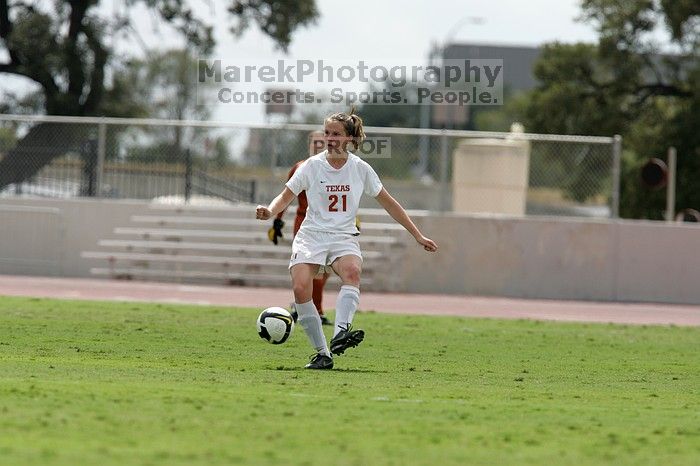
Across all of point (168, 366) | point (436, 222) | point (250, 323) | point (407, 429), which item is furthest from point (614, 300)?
point (407, 429)

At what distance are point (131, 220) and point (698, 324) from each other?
10.5 meters

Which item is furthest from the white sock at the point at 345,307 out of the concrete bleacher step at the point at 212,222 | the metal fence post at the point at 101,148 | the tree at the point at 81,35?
the tree at the point at 81,35

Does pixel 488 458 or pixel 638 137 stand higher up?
pixel 638 137

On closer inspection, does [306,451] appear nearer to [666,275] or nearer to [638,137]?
[666,275]

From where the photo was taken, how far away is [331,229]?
1063cm

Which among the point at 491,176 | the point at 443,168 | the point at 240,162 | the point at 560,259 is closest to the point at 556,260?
the point at 560,259

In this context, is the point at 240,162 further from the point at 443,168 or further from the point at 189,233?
the point at 443,168

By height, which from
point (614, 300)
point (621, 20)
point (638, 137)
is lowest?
point (614, 300)

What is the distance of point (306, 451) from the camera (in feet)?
21.6

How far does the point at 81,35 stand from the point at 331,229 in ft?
92.9

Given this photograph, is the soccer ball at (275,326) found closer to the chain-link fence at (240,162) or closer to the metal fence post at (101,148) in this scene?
the chain-link fence at (240,162)

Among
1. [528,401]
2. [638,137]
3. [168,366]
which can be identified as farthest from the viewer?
[638,137]

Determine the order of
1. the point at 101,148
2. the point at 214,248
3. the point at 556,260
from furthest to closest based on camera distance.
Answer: the point at 214,248 → the point at 101,148 → the point at 556,260

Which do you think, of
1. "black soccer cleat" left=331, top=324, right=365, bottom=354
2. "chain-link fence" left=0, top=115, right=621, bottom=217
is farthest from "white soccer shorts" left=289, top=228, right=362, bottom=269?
"chain-link fence" left=0, top=115, right=621, bottom=217
